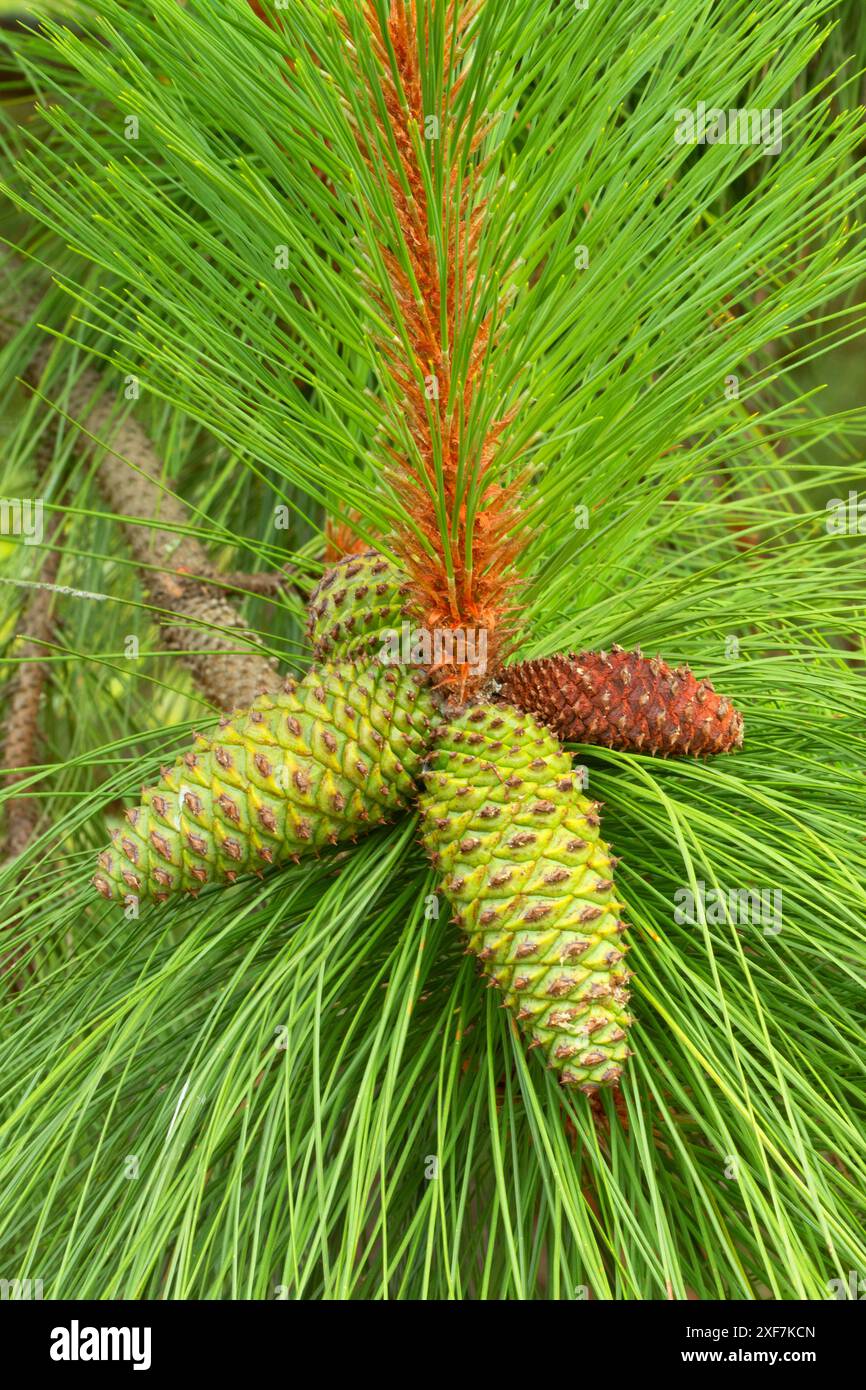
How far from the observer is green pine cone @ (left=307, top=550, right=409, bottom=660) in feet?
2.63

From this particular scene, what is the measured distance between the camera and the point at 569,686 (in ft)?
2.50

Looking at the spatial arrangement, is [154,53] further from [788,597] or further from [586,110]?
[788,597]

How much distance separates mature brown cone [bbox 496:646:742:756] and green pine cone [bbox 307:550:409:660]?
9 cm

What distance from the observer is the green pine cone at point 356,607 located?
80cm

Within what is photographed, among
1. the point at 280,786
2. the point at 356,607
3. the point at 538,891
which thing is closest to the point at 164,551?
the point at 356,607

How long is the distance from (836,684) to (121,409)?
0.96 meters

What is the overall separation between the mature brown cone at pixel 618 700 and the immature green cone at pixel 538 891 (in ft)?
0.21

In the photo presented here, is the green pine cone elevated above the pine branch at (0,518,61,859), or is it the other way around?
the green pine cone

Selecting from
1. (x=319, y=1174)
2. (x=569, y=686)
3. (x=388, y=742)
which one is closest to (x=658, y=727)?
(x=569, y=686)

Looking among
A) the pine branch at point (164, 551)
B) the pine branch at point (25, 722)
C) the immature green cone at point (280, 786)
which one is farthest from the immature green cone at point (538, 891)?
the pine branch at point (25, 722)

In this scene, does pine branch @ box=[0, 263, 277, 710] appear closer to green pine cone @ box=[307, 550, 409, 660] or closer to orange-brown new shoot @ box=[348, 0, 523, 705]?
green pine cone @ box=[307, 550, 409, 660]

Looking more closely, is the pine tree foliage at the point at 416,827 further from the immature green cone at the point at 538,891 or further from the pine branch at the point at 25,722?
the pine branch at the point at 25,722

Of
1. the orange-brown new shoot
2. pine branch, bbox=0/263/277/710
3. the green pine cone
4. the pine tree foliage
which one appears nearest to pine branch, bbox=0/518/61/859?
pine branch, bbox=0/263/277/710
